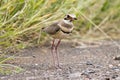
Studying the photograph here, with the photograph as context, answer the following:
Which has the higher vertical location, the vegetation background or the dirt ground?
the vegetation background

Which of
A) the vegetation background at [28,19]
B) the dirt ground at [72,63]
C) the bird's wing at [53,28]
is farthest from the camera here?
the vegetation background at [28,19]

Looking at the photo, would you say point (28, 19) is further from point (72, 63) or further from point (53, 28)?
point (72, 63)

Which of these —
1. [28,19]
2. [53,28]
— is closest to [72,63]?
[53,28]

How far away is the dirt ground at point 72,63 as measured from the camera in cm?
393

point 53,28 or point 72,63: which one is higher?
point 53,28

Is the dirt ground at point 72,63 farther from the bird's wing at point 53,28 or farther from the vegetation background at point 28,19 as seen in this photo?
the bird's wing at point 53,28

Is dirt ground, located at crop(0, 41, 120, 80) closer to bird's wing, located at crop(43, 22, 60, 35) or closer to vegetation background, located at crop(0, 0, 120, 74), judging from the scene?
vegetation background, located at crop(0, 0, 120, 74)

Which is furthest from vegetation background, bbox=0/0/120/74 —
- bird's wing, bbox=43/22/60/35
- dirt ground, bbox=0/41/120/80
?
bird's wing, bbox=43/22/60/35

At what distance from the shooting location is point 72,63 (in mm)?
4574

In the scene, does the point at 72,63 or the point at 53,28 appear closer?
the point at 53,28

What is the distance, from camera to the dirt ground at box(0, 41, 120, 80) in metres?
3.93

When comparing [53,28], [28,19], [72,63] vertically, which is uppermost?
[28,19]

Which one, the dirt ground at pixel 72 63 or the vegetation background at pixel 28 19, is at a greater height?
the vegetation background at pixel 28 19

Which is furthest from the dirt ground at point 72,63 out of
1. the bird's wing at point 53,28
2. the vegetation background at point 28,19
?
the bird's wing at point 53,28
